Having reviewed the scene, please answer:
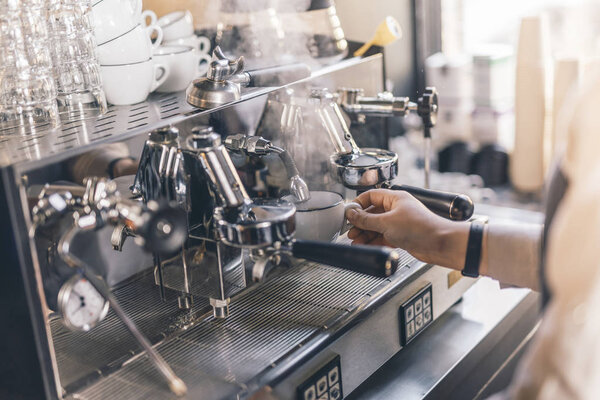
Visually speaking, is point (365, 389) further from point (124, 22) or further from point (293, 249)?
point (124, 22)

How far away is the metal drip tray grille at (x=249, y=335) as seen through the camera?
921mm

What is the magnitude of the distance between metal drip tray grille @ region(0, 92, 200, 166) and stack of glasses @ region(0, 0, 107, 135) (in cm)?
3

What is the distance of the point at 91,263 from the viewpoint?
952 mm

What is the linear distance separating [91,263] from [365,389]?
1.56 feet

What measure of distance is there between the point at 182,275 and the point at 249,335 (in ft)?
0.45

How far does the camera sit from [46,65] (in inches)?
40.1

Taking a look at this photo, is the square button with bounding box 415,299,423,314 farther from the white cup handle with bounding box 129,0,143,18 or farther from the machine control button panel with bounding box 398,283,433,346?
the white cup handle with bounding box 129,0,143,18

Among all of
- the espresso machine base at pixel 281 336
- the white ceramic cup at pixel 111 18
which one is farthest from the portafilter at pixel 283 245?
the white ceramic cup at pixel 111 18

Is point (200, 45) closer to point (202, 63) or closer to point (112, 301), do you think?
point (202, 63)

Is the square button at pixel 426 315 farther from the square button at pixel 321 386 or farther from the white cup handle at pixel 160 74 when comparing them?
the white cup handle at pixel 160 74

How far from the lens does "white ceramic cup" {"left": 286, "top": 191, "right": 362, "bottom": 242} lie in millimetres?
1107

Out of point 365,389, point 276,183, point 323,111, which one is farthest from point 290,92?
point 365,389

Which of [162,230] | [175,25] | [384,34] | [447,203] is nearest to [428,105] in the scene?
[384,34]

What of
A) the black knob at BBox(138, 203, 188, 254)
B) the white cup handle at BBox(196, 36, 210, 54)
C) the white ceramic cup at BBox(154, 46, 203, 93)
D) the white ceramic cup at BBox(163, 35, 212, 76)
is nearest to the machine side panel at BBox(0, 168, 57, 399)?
the black knob at BBox(138, 203, 188, 254)
